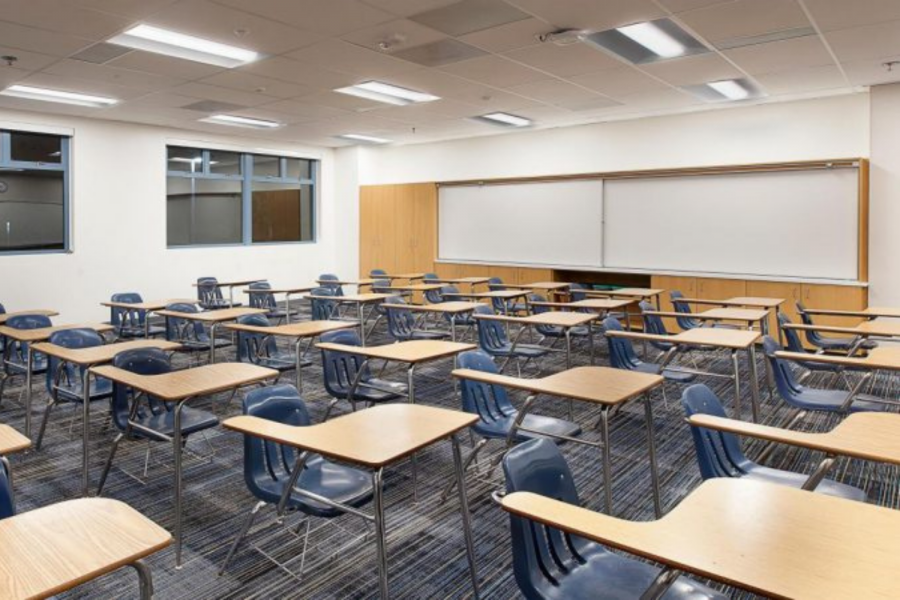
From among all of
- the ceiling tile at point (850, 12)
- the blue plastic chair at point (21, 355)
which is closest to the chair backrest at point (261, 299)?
the blue plastic chair at point (21, 355)

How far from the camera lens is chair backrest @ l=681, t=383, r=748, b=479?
2883 millimetres

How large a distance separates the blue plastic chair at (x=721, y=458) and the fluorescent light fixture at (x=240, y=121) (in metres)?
8.89

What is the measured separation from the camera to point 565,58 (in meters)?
6.46

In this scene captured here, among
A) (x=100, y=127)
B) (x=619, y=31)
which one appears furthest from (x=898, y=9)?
(x=100, y=127)

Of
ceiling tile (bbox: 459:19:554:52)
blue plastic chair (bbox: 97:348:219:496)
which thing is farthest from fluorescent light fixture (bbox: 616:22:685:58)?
blue plastic chair (bbox: 97:348:219:496)

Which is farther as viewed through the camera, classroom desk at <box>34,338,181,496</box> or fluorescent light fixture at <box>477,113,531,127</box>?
fluorescent light fixture at <box>477,113,531,127</box>

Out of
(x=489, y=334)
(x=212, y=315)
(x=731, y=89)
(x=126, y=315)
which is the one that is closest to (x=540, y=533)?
(x=489, y=334)

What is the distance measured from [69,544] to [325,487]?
4.23ft

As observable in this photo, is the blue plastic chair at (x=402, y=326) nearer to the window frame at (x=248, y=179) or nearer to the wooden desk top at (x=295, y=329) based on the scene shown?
the wooden desk top at (x=295, y=329)

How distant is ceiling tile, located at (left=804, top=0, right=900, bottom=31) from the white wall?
31.9 feet

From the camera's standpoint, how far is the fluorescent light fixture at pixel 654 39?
572cm

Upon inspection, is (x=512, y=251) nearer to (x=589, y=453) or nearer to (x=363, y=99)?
(x=363, y=99)

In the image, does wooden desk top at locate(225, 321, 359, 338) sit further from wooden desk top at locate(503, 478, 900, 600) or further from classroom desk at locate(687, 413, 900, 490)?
wooden desk top at locate(503, 478, 900, 600)

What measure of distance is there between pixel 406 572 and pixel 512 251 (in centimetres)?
891
